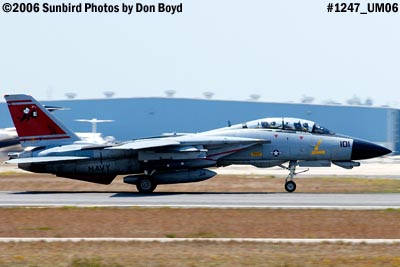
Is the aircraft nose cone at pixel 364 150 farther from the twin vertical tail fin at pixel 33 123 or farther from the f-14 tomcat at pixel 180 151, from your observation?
the twin vertical tail fin at pixel 33 123

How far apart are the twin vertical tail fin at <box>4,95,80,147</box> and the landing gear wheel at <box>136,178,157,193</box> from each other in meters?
3.38

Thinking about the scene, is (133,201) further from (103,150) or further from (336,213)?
(336,213)

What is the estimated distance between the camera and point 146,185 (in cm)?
2889

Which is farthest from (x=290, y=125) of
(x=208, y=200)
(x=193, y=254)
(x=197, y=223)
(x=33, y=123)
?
(x=193, y=254)

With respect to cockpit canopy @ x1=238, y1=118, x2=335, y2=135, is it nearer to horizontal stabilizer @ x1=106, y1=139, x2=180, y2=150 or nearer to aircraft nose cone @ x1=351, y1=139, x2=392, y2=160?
aircraft nose cone @ x1=351, y1=139, x2=392, y2=160

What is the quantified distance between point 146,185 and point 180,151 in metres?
1.85

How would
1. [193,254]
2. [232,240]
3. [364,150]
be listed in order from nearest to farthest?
[193,254], [232,240], [364,150]

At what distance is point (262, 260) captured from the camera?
13312 mm

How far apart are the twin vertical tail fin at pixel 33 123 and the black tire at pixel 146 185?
3380 mm

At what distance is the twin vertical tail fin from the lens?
95.9ft

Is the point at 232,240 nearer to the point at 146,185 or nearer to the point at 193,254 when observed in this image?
the point at 193,254

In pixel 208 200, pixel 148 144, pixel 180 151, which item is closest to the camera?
pixel 208 200

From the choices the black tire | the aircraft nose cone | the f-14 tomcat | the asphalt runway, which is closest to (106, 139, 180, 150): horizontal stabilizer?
the f-14 tomcat

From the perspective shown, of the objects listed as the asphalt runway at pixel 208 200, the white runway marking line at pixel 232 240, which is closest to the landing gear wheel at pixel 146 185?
the asphalt runway at pixel 208 200
